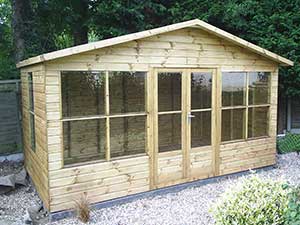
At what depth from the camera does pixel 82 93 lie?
158 inches

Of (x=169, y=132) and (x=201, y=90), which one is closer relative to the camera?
(x=169, y=132)

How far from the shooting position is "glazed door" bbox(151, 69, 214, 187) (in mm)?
4578

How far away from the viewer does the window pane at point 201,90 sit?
4828 millimetres

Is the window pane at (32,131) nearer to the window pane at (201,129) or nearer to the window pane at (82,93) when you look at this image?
the window pane at (82,93)

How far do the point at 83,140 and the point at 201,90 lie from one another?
2.07m

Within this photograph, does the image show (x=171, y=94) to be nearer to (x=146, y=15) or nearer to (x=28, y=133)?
(x=28, y=133)

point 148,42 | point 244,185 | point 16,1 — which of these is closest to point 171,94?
point 148,42

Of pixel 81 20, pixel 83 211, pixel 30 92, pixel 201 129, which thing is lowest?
pixel 83 211

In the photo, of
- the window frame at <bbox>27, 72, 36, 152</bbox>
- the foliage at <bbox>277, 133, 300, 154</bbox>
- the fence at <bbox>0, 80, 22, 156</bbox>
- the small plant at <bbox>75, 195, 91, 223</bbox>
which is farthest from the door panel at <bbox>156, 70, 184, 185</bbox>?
the foliage at <bbox>277, 133, 300, 154</bbox>

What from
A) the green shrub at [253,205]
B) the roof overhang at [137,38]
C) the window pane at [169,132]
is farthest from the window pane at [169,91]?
the green shrub at [253,205]

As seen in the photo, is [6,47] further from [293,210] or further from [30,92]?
[293,210]

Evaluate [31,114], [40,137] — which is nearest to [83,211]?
[40,137]

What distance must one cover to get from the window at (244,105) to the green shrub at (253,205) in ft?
8.49

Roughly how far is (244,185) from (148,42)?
8.31ft
